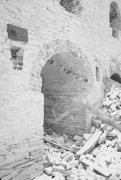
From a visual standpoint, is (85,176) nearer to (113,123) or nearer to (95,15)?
(113,123)

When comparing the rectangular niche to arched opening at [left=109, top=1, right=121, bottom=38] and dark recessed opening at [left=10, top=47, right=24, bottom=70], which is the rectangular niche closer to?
dark recessed opening at [left=10, top=47, right=24, bottom=70]

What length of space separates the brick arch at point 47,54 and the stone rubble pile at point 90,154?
1663 millimetres

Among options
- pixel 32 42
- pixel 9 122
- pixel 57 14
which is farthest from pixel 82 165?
pixel 57 14

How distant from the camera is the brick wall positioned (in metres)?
3.20

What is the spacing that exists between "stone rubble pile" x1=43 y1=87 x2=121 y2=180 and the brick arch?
1.66 m

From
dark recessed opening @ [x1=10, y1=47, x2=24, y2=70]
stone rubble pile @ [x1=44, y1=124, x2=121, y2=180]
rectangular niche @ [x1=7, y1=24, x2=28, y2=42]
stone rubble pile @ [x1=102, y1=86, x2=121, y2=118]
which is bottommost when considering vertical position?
stone rubble pile @ [x1=44, y1=124, x2=121, y2=180]

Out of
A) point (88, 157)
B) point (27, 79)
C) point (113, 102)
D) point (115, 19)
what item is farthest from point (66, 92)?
point (115, 19)

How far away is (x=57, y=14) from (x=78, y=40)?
994mm

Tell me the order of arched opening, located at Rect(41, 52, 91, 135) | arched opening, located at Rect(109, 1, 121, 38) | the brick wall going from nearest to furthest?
the brick wall → arched opening, located at Rect(41, 52, 91, 135) → arched opening, located at Rect(109, 1, 121, 38)

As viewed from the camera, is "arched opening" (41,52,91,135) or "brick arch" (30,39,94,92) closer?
"brick arch" (30,39,94,92)

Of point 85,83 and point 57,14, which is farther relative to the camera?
point 85,83

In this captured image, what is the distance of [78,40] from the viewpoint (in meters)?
5.10

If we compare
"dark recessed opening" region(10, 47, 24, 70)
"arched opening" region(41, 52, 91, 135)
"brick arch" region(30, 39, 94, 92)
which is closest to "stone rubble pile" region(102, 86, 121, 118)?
"arched opening" region(41, 52, 91, 135)

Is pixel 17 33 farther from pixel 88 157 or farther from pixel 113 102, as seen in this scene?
pixel 113 102
